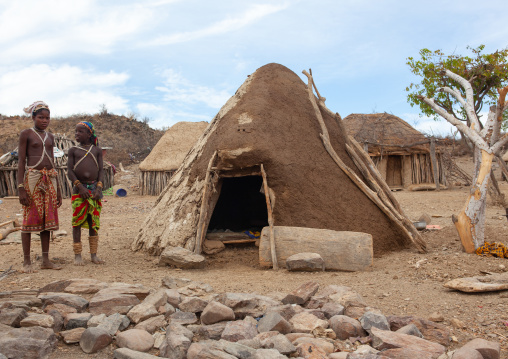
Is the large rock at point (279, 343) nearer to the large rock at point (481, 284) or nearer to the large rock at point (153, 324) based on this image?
the large rock at point (153, 324)

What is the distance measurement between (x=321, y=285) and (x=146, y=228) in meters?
3.05

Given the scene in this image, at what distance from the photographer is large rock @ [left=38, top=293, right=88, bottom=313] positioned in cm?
344

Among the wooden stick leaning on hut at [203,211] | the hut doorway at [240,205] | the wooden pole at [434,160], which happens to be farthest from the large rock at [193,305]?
the wooden pole at [434,160]

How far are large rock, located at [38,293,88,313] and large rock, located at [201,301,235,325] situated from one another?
3.28 ft

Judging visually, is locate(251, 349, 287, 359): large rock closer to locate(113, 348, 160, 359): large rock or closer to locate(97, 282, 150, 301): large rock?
locate(113, 348, 160, 359): large rock

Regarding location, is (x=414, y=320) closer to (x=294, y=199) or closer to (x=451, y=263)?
(x=451, y=263)

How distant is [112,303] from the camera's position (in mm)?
3453

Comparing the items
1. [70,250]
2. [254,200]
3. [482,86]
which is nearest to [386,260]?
[254,200]

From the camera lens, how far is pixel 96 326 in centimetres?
309

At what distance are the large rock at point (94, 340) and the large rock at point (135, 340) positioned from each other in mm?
80

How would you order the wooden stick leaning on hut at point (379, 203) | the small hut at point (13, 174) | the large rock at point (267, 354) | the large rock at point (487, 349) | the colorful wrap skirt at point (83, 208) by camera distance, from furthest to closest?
the small hut at point (13, 174) < the wooden stick leaning on hut at point (379, 203) < the colorful wrap skirt at point (83, 208) < the large rock at point (487, 349) < the large rock at point (267, 354)

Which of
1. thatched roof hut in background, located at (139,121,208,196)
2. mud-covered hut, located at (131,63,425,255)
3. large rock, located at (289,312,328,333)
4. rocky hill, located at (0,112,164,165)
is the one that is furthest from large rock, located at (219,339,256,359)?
rocky hill, located at (0,112,164,165)

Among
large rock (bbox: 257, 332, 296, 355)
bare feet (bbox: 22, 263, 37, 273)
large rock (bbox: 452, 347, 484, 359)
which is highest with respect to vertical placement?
bare feet (bbox: 22, 263, 37, 273)

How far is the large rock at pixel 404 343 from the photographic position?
277cm
